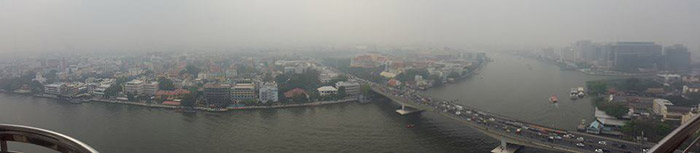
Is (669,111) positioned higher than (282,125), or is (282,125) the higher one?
(669,111)

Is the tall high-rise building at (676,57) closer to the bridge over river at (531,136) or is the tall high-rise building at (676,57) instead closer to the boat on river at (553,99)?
the boat on river at (553,99)

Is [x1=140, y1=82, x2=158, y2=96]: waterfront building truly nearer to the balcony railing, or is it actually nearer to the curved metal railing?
the curved metal railing

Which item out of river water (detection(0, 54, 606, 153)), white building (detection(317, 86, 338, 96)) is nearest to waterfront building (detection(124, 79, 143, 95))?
river water (detection(0, 54, 606, 153))

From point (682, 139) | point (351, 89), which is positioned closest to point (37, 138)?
point (682, 139)

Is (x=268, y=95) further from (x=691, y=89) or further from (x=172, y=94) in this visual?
(x=691, y=89)

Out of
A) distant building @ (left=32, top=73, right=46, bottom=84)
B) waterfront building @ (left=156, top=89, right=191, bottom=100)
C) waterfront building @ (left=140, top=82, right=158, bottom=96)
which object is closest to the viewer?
waterfront building @ (left=156, top=89, right=191, bottom=100)

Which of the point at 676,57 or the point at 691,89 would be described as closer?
the point at 691,89

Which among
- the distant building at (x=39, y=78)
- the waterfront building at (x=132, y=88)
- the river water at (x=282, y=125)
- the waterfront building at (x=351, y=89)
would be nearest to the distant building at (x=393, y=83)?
the waterfront building at (x=351, y=89)
